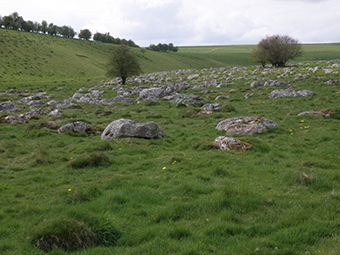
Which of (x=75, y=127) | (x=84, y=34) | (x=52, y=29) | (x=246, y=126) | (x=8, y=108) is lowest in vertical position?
(x=8, y=108)

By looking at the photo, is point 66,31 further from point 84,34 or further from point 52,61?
point 52,61

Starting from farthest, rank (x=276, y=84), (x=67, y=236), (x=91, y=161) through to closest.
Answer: (x=276, y=84), (x=91, y=161), (x=67, y=236)

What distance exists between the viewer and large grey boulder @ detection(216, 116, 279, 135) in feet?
61.3

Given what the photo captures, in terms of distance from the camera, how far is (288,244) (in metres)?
7.28

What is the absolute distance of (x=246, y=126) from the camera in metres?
19.1

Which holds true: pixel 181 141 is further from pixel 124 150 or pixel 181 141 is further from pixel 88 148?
pixel 88 148

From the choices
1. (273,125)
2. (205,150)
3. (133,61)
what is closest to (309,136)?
(273,125)

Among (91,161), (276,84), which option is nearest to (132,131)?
(91,161)

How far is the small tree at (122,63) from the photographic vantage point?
5275cm

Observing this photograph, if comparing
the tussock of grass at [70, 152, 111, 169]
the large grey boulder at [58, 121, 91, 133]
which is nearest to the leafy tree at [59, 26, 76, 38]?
the large grey boulder at [58, 121, 91, 133]

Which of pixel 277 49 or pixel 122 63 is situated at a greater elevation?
pixel 277 49

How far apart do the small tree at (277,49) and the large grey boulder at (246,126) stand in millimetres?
57697

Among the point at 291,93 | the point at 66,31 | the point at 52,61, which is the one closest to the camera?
the point at 291,93

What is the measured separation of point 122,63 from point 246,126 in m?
36.6
